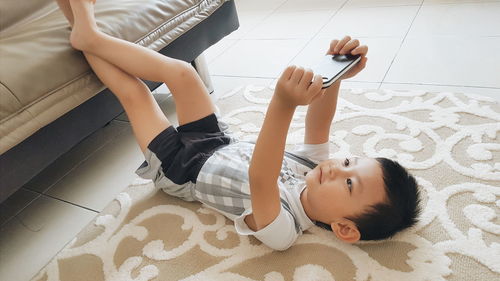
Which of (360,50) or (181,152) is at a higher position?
(360,50)

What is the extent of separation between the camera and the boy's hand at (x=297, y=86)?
1.74 ft

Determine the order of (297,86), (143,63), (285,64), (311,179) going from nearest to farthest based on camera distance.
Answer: (297,86) < (311,179) < (143,63) < (285,64)

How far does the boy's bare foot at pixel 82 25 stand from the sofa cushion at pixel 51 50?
0.03 meters

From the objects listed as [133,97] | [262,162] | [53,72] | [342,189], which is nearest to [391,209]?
[342,189]

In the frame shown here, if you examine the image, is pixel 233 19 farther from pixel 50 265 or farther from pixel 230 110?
pixel 50 265

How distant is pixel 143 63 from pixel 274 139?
0.45 meters

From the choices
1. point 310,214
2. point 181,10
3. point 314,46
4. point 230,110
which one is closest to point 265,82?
point 230,110

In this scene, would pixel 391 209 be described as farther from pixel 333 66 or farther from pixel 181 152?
pixel 181 152

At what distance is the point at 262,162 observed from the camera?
596 mm

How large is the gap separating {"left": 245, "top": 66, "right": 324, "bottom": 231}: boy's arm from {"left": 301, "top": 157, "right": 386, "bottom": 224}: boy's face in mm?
102

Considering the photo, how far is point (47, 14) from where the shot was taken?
39.2 inches

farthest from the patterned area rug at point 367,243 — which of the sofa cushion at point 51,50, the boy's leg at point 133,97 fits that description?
the sofa cushion at point 51,50

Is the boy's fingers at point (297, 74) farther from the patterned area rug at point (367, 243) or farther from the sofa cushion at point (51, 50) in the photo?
the sofa cushion at point (51, 50)

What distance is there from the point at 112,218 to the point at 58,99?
1.04 feet
